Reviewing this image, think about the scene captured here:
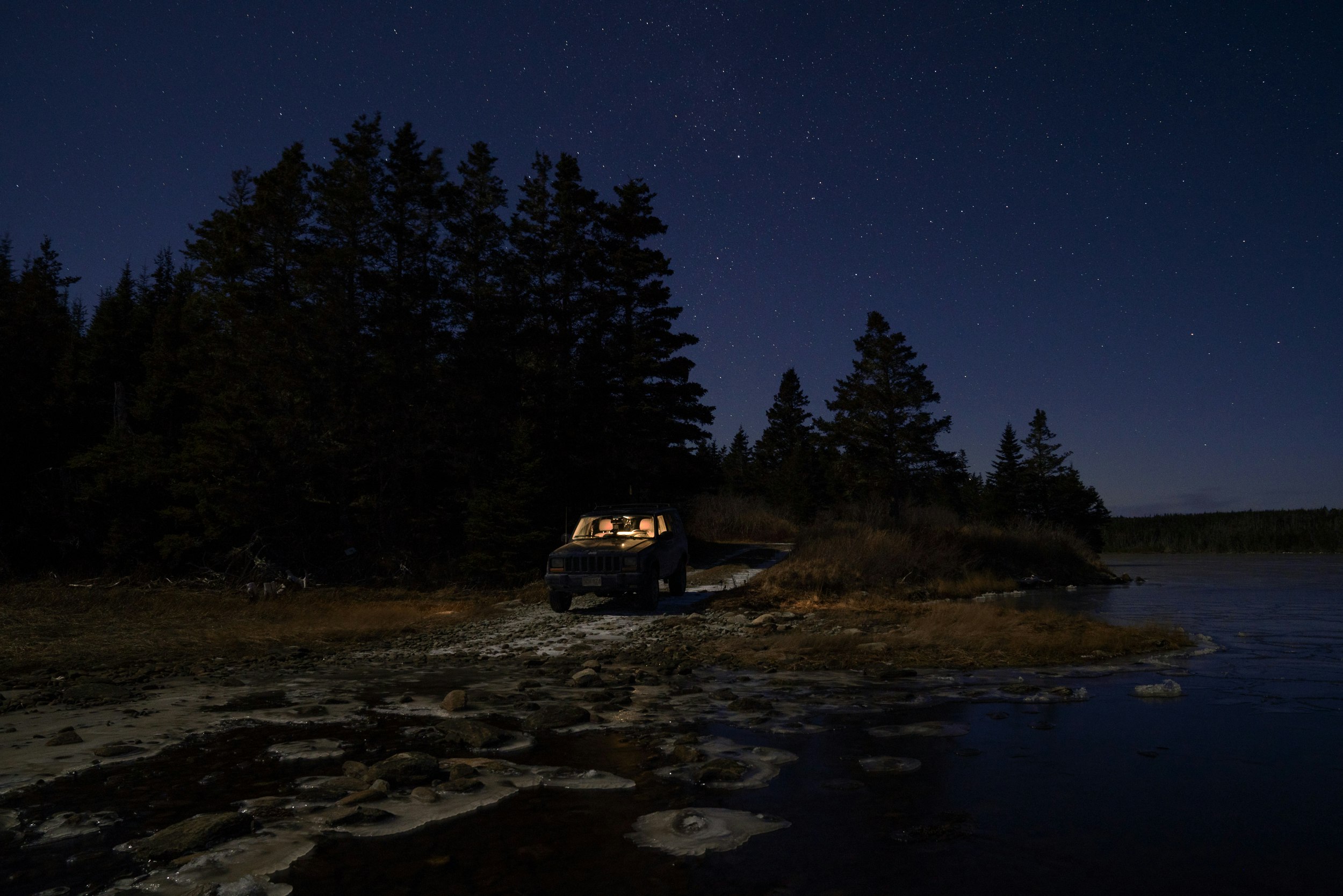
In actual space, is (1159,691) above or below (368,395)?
below

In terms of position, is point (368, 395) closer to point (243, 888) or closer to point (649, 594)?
point (649, 594)

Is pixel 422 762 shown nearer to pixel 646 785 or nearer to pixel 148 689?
pixel 646 785

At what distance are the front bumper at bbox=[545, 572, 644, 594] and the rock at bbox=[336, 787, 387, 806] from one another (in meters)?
10.1

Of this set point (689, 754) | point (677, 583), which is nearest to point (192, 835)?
point (689, 754)

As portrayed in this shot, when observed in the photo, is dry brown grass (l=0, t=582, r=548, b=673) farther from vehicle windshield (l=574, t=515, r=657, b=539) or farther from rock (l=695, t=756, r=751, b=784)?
rock (l=695, t=756, r=751, b=784)

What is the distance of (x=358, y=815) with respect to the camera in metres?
4.87

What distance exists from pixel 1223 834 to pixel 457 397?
80.8 feet

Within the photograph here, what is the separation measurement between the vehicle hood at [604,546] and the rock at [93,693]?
306 inches

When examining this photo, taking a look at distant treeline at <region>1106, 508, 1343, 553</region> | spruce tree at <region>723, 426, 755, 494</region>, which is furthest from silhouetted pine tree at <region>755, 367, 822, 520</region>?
distant treeline at <region>1106, 508, 1343, 553</region>

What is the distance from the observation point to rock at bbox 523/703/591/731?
7293 mm

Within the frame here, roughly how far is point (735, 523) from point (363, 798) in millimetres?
34159

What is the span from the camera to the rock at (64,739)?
21.5ft

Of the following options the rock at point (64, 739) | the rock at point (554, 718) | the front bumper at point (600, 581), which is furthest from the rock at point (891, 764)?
the front bumper at point (600, 581)

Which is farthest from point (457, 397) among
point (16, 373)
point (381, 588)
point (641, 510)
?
point (16, 373)
